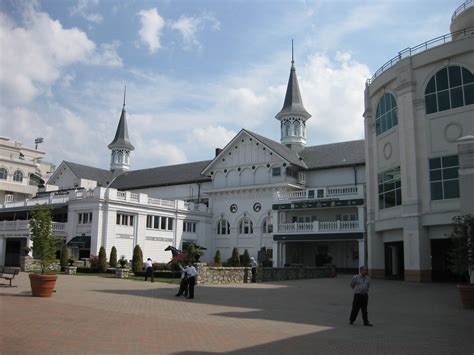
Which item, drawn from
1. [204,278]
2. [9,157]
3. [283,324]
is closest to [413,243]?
[204,278]

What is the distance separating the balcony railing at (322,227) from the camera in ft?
144

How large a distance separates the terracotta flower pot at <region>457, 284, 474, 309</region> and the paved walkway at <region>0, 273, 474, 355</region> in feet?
1.32

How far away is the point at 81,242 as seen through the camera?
48906 mm

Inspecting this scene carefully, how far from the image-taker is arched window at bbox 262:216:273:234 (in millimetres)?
54125

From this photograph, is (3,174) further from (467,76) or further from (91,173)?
(467,76)

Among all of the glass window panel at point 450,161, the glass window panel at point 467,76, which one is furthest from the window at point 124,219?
the glass window panel at point 467,76

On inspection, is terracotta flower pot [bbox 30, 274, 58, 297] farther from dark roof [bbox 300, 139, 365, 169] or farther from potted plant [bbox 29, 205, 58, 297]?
dark roof [bbox 300, 139, 365, 169]

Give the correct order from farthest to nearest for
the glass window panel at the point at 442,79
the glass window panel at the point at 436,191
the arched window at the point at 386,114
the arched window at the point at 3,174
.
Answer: the arched window at the point at 3,174
the arched window at the point at 386,114
the glass window panel at the point at 442,79
the glass window panel at the point at 436,191

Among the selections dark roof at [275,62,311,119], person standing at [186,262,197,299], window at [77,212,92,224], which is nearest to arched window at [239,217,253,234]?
window at [77,212,92,224]

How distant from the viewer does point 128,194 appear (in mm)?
51562

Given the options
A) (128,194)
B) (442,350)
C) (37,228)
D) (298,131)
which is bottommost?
(442,350)

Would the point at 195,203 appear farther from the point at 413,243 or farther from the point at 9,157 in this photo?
the point at 413,243

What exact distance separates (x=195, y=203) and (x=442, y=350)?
171 ft

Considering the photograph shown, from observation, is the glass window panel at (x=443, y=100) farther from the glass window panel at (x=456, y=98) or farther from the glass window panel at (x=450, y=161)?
the glass window panel at (x=450, y=161)
